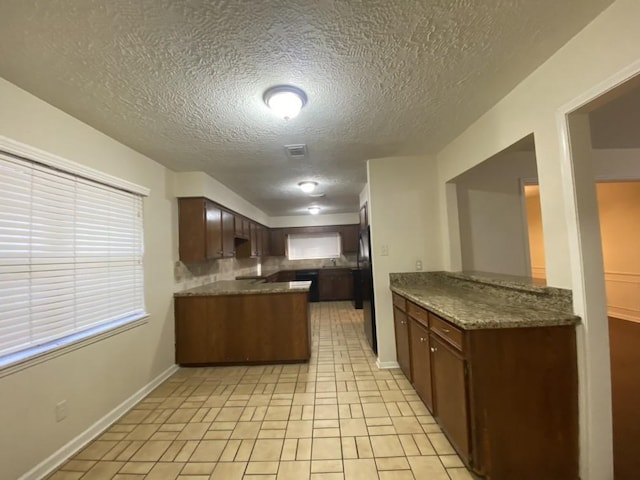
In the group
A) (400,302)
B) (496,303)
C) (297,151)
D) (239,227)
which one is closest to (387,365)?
(400,302)

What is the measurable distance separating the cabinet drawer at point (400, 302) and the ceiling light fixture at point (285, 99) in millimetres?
1906

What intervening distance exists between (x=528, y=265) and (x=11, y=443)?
4437mm

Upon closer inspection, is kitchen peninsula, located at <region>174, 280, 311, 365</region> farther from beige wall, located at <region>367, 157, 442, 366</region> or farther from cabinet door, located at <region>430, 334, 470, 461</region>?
cabinet door, located at <region>430, 334, 470, 461</region>

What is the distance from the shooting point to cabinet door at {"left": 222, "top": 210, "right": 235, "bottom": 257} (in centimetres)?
392

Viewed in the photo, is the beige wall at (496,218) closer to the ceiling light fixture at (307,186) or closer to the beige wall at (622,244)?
the ceiling light fixture at (307,186)

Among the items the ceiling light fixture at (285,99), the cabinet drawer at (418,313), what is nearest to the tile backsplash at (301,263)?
the cabinet drawer at (418,313)

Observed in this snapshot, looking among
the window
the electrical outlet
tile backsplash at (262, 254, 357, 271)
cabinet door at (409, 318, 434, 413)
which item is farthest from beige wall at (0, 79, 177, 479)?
the window

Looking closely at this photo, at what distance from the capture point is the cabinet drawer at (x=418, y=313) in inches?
80.8

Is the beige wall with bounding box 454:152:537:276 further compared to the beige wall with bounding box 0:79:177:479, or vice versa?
the beige wall with bounding box 454:152:537:276

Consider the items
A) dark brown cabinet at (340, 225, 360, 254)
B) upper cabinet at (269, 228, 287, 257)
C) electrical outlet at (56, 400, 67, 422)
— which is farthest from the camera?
upper cabinet at (269, 228, 287, 257)

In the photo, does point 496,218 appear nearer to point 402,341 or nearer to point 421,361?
point 402,341

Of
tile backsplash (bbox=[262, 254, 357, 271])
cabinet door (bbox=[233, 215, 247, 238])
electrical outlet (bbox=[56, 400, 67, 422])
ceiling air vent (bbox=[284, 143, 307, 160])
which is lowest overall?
electrical outlet (bbox=[56, 400, 67, 422])

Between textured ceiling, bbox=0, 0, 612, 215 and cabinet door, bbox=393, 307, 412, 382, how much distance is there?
177 cm

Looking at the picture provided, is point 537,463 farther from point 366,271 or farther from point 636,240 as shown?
point 636,240
